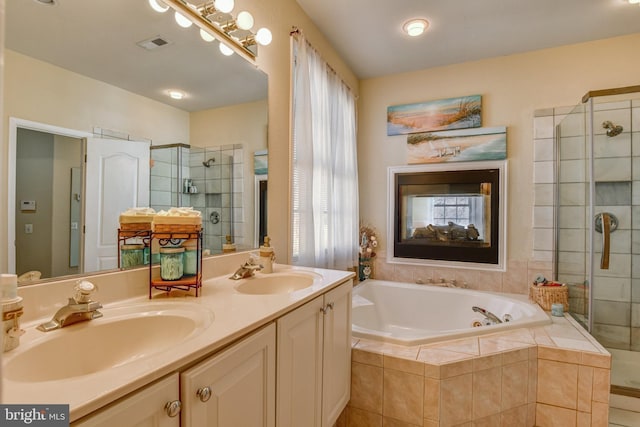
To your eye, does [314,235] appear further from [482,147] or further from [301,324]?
[482,147]

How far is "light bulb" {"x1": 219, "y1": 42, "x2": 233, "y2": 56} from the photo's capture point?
1.46m

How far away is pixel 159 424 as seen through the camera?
0.60m

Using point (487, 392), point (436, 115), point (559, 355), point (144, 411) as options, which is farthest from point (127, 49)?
point (436, 115)

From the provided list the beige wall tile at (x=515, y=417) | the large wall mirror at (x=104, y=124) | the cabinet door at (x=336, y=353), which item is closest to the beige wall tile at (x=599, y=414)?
the beige wall tile at (x=515, y=417)

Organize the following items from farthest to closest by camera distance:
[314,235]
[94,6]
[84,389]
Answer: [314,235], [94,6], [84,389]

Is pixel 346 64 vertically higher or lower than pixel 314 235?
higher

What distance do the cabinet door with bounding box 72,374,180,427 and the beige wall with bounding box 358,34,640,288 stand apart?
2.71m

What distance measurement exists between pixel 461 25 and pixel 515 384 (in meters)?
2.43

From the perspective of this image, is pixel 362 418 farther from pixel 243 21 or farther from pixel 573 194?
pixel 573 194

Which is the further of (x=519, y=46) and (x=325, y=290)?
(x=519, y=46)

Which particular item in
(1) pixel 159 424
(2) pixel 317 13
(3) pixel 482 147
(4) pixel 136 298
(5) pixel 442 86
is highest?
(2) pixel 317 13

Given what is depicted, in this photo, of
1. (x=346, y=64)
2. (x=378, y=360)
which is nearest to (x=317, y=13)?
(x=346, y=64)

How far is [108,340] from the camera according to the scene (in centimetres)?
81

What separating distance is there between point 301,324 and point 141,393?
61 centimetres
